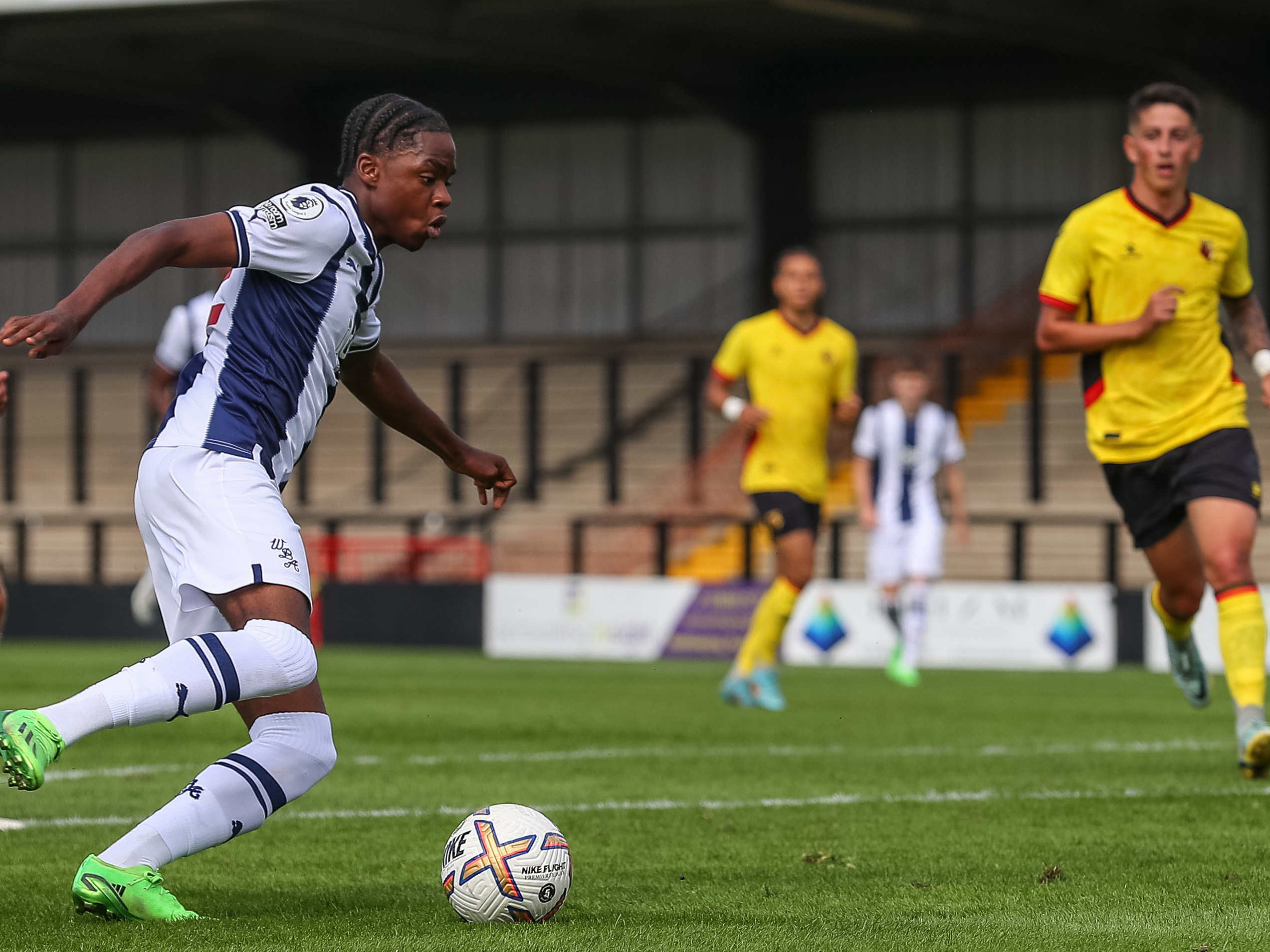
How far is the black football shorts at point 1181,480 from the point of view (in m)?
6.73

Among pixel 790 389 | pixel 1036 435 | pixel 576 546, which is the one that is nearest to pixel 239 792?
pixel 790 389

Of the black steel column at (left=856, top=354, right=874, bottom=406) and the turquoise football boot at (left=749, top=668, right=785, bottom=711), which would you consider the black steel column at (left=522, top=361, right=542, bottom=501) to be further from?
the turquoise football boot at (left=749, top=668, right=785, bottom=711)

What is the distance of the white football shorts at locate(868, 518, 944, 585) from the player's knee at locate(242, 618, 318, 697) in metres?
11.1

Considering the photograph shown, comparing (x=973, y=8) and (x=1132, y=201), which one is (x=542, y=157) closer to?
(x=973, y=8)

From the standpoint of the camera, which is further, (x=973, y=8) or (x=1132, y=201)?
(x=973, y=8)

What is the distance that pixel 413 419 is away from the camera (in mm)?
4906

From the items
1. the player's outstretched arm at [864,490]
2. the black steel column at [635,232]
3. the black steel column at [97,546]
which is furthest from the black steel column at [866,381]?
the black steel column at [97,546]

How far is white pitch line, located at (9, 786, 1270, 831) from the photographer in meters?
6.08

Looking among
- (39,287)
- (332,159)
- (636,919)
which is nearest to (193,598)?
(636,919)

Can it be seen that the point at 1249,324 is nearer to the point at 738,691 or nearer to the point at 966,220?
the point at 738,691

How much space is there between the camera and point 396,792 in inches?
265

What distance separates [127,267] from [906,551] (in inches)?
459

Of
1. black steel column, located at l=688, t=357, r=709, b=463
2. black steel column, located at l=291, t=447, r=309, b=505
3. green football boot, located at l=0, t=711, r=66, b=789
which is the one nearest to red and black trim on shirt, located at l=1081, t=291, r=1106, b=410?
green football boot, located at l=0, t=711, r=66, b=789

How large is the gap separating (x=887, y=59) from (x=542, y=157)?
5739 mm
